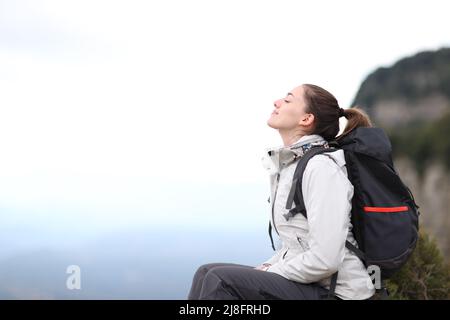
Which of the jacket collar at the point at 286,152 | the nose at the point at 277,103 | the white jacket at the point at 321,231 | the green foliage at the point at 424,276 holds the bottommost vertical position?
the green foliage at the point at 424,276

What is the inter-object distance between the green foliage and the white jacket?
14.0 ft

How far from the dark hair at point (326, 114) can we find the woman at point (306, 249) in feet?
0.44

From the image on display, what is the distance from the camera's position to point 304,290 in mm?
2930

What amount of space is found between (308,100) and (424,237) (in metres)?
4.70

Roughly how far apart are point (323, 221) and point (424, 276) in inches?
193

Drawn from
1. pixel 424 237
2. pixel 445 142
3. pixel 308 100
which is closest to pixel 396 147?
pixel 445 142

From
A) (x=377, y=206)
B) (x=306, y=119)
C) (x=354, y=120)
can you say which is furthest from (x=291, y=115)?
(x=377, y=206)

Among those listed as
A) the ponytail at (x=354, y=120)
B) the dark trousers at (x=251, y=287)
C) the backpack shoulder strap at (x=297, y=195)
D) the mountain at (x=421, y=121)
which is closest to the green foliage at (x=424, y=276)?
the mountain at (x=421, y=121)

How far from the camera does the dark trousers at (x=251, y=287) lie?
9.50 feet

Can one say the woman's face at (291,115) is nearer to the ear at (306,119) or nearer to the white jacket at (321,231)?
the ear at (306,119)

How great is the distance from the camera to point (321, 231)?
9.17 ft

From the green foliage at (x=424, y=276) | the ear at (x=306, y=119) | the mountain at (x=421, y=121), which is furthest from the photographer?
the mountain at (x=421, y=121)

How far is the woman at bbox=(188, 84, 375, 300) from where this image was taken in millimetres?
2807
